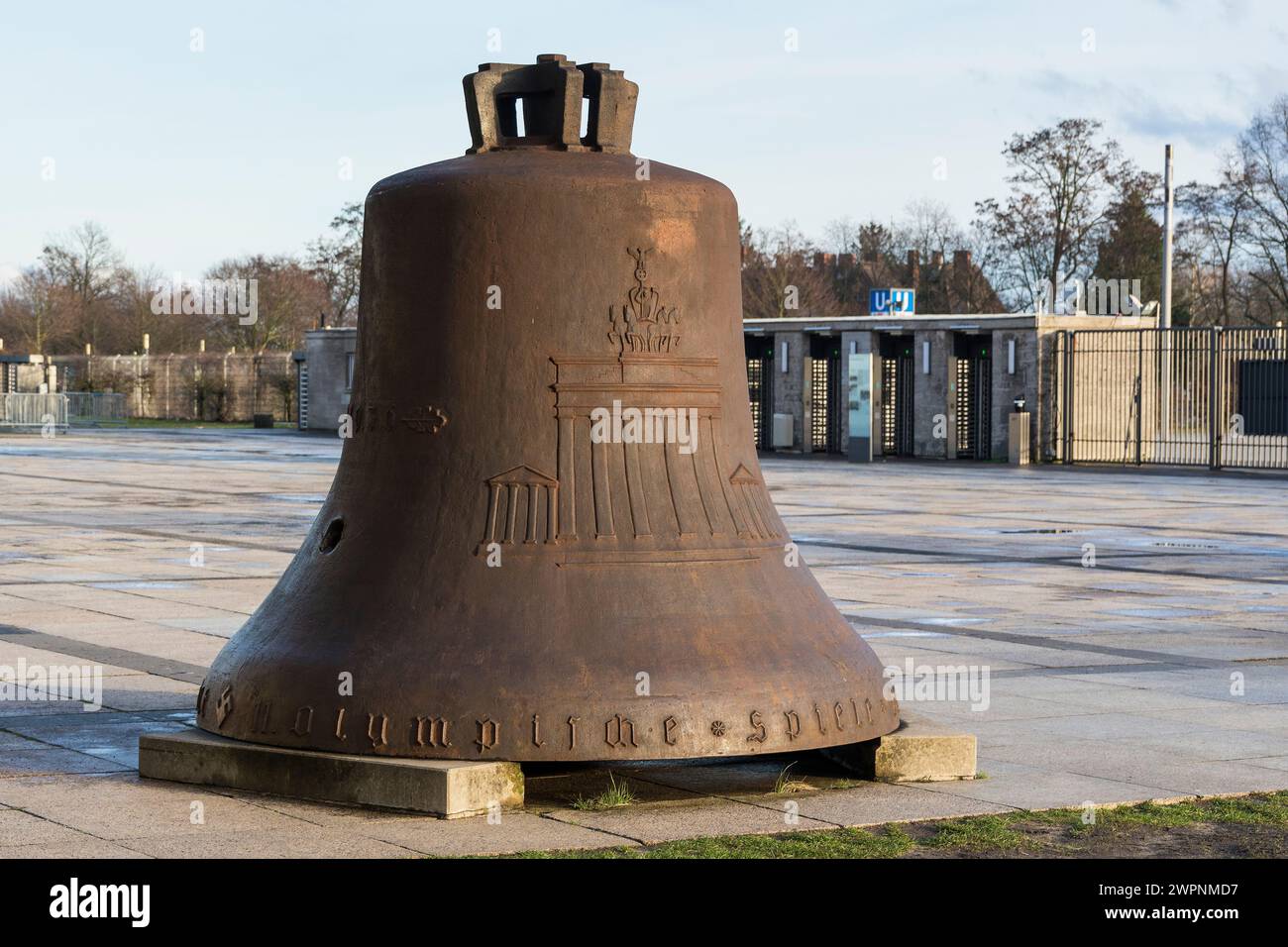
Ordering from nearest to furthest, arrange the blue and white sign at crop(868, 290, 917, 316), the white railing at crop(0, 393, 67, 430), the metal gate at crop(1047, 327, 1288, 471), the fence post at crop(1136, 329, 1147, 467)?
the fence post at crop(1136, 329, 1147, 467), the metal gate at crop(1047, 327, 1288, 471), the blue and white sign at crop(868, 290, 917, 316), the white railing at crop(0, 393, 67, 430)

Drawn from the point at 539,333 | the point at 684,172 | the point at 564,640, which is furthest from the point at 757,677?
the point at 684,172

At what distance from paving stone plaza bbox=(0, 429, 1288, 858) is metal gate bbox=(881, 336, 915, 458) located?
15608mm

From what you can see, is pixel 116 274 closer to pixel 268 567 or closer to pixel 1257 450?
pixel 1257 450

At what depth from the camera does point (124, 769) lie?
6.67m

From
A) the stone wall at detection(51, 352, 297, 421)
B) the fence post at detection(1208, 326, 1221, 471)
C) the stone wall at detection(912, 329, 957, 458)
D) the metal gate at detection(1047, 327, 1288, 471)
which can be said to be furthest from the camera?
the stone wall at detection(51, 352, 297, 421)

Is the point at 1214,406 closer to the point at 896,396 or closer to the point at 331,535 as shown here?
the point at 896,396

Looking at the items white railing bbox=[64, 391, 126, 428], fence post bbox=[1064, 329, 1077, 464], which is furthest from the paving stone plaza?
white railing bbox=[64, 391, 126, 428]

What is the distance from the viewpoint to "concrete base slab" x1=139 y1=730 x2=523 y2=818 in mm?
5812

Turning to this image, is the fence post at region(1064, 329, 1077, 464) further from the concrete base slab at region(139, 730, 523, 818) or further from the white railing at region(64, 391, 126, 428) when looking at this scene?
the white railing at region(64, 391, 126, 428)

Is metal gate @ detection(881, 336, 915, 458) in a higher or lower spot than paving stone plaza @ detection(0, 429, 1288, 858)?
higher

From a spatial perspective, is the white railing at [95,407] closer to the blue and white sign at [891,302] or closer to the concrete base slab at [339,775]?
the blue and white sign at [891,302]

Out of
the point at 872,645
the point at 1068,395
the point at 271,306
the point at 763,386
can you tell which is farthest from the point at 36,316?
the point at 872,645

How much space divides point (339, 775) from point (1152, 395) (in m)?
35.0
